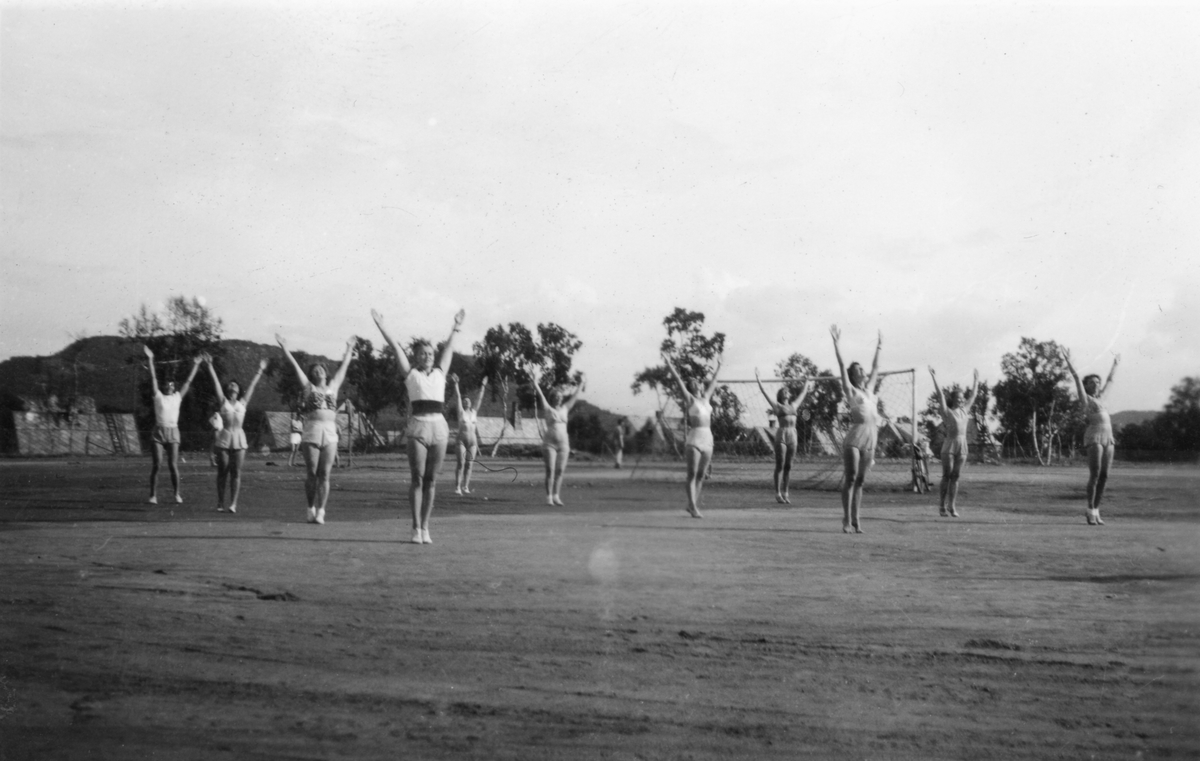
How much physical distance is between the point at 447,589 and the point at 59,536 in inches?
205

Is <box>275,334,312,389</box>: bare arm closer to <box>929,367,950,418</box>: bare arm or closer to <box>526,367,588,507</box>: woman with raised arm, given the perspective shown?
<box>526,367,588,507</box>: woman with raised arm

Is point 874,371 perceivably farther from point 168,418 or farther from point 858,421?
point 168,418

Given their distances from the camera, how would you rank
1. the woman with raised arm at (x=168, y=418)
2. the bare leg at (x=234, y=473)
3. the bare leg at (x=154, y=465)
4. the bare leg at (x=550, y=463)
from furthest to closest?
the bare leg at (x=154, y=465), the woman with raised arm at (x=168, y=418), the bare leg at (x=550, y=463), the bare leg at (x=234, y=473)

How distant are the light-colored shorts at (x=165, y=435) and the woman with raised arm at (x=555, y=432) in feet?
17.1

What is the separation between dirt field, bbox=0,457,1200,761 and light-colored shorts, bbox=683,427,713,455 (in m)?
0.84

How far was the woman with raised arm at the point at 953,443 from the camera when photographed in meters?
12.4

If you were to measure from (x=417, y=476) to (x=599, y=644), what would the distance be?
391cm

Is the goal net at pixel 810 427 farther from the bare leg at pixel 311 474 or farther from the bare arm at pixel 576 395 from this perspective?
the bare leg at pixel 311 474

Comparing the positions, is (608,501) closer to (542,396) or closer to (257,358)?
(542,396)

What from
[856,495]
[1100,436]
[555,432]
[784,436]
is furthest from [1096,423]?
[555,432]

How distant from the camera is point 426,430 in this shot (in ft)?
27.2

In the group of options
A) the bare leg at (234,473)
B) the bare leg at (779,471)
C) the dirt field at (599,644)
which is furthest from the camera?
the bare leg at (779,471)

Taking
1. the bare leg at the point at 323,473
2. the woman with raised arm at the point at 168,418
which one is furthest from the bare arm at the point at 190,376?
the bare leg at the point at 323,473

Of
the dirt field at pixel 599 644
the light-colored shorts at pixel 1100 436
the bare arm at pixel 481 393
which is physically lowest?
the dirt field at pixel 599 644
